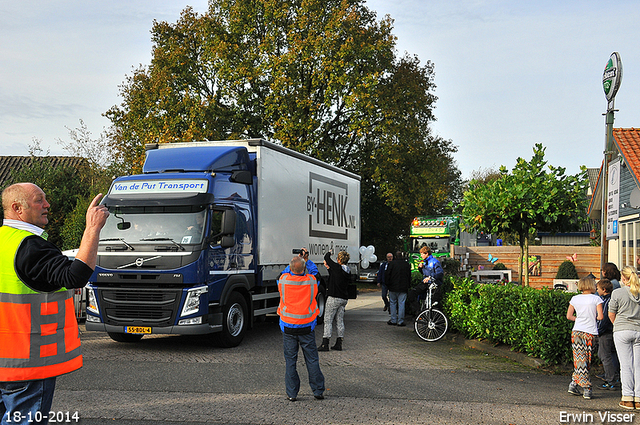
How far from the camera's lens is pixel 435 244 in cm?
2977

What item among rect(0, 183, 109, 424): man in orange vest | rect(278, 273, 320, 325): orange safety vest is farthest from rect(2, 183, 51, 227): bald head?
rect(278, 273, 320, 325): orange safety vest

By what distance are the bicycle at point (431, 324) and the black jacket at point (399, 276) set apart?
7.89ft

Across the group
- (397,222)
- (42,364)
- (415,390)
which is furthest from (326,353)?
(397,222)

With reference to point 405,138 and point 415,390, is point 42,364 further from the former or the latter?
point 405,138

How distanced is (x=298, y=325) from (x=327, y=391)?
1.01 m

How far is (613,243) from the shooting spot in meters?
19.9

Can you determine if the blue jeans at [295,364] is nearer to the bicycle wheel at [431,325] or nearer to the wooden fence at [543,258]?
the bicycle wheel at [431,325]

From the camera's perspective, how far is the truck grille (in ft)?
33.1

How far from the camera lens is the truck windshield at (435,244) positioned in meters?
29.5

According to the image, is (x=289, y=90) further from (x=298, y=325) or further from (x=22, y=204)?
(x=22, y=204)

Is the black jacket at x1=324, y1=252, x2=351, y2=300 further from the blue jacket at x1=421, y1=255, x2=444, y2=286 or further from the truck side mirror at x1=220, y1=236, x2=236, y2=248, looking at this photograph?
the blue jacket at x1=421, y1=255, x2=444, y2=286

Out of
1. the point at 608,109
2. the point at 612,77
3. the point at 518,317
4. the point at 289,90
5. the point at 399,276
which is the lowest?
the point at 518,317

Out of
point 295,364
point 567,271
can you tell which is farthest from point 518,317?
point 567,271

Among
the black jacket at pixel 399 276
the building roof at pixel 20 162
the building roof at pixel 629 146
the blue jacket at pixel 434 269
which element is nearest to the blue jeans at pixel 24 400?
the blue jacket at pixel 434 269
